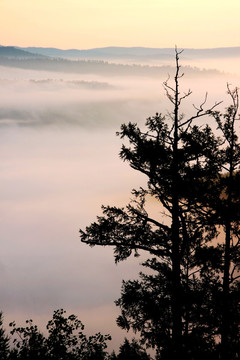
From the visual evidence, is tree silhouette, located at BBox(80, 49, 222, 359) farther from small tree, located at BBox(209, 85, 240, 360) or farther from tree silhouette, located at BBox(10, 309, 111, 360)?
tree silhouette, located at BBox(10, 309, 111, 360)

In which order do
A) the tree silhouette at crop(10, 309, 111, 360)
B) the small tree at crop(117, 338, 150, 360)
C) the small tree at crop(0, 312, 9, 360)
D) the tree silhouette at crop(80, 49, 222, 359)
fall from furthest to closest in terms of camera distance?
the small tree at crop(0, 312, 9, 360) → the tree silhouette at crop(10, 309, 111, 360) → the small tree at crop(117, 338, 150, 360) → the tree silhouette at crop(80, 49, 222, 359)

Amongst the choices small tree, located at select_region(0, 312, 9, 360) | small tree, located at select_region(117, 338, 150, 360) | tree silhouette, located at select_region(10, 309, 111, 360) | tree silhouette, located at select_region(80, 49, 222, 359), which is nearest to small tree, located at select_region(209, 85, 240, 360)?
tree silhouette, located at select_region(80, 49, 222, 359)

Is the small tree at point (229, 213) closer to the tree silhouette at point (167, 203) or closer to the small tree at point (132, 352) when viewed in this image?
the tree silhouette at point (167, 203)

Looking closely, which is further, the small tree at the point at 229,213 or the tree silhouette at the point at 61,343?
the tree silhouette at the point at 61,343

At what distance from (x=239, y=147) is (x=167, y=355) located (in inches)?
291

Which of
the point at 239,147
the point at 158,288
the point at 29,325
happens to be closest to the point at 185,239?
the point at 158,288

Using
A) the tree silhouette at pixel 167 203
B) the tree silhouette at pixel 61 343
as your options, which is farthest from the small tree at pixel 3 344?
the tree silhouette at pixel 167 203

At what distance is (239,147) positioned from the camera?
16312mm

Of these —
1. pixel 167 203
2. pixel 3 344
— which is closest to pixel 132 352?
pixel 167 203

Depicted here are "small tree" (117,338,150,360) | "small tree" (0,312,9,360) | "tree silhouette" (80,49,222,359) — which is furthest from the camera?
"small tree" (0,312,9,360)

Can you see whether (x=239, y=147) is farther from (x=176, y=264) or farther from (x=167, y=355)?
(x=167, y=355)

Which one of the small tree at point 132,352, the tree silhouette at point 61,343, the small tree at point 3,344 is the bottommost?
the small tree at point 132,352

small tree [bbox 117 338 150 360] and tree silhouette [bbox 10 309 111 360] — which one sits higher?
tree silhouette [bbox 10 309 111 360]

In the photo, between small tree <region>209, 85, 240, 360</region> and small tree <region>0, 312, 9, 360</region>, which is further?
small tree <region>0, 312, 9, 360</region>
